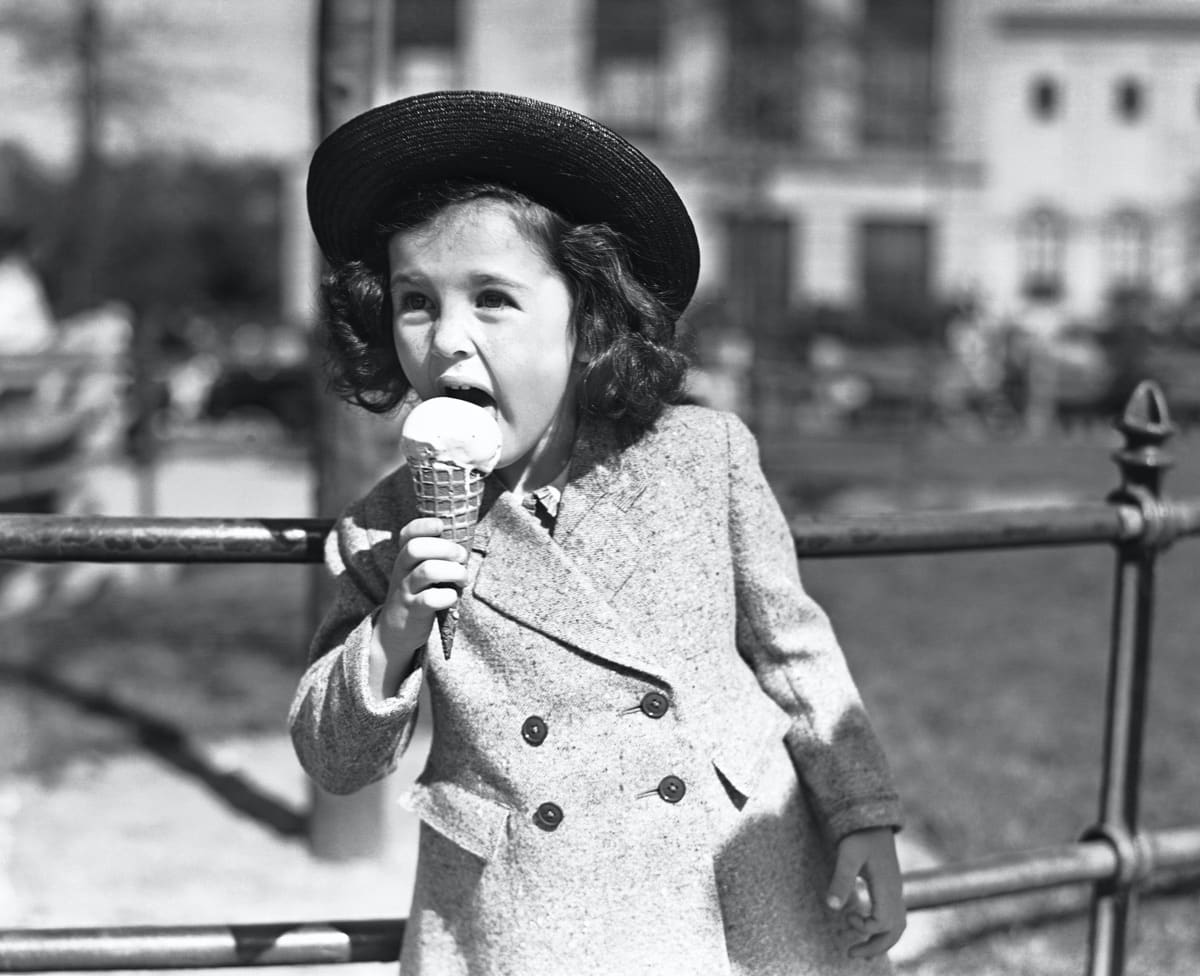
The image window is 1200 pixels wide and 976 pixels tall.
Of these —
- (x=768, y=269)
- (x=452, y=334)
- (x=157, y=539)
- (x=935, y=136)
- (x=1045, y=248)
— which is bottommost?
(x=157, y=539)

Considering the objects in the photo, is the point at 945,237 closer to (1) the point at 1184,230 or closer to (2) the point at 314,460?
(1) the point at 1184,230

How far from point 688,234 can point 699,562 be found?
388mm

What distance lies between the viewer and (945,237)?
3062cm

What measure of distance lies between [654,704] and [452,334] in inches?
17.9

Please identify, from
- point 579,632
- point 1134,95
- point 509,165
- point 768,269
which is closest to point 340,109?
point 509,165

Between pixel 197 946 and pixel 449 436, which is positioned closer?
pixel 449 436

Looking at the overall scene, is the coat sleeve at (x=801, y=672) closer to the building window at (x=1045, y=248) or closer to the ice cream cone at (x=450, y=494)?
the ice cream cone at (x=450, y=494)

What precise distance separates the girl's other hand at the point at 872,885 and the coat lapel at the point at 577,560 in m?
0.32

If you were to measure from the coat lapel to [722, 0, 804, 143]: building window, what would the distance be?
10299 millimetres

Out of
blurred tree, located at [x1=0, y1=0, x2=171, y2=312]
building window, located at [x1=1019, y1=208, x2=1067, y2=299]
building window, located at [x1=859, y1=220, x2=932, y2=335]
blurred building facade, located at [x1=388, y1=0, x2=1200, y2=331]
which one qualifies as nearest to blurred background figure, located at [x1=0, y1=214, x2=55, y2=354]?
blurred tree, located at [x1=0, y1=0, x2=171, y2=312]

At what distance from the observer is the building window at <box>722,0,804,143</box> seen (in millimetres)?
11508

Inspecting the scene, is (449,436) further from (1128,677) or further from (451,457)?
(1128,677)

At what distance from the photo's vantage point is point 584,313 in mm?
1668

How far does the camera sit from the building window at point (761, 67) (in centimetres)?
1151
